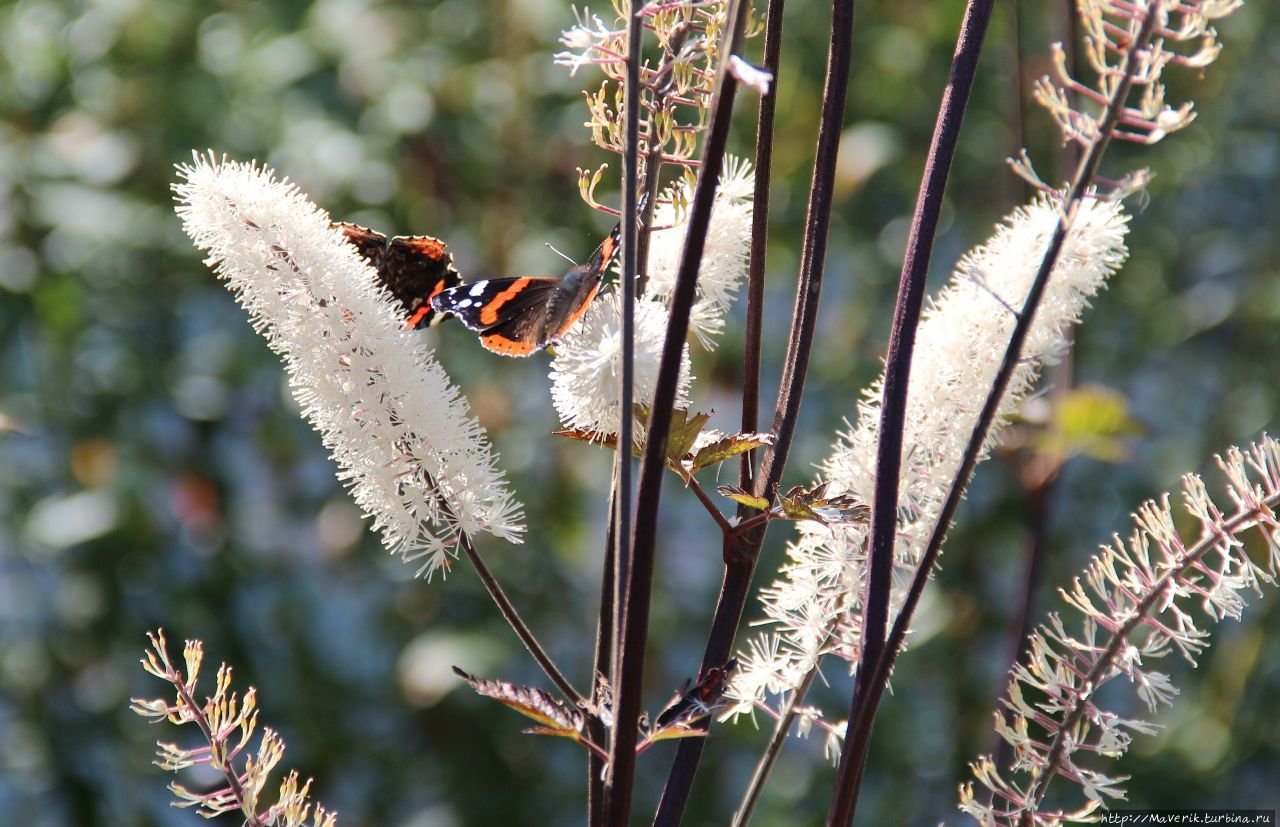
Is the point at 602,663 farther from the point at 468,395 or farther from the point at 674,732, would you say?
the point at 468,395

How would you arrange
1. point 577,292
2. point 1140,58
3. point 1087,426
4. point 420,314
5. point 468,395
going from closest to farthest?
point 1140,58
point 577,292
point 420,314
point 1087,426
point 468,395

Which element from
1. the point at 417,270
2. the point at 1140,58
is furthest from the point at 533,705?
the point at 417,270

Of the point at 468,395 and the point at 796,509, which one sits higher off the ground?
the point at 468,395

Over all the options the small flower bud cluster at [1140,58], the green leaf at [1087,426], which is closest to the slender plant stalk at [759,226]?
the small flower bud cluster at [1140,58]

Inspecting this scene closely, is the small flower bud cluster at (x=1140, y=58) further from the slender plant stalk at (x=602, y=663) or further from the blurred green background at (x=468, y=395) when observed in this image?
the blurred green background at (x=468, y=395)

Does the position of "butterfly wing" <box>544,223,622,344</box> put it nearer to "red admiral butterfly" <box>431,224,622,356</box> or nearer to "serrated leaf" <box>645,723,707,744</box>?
"red admiral butterfly" <box>431,224,622,356</box>

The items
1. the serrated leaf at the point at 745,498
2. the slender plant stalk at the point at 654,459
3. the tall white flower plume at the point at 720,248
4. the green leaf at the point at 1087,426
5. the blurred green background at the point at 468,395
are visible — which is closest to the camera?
the slender plant stalk at the point at 654,459

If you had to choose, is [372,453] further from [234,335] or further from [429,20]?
[429,20]

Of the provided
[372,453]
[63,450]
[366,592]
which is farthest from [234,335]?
[372,453]
